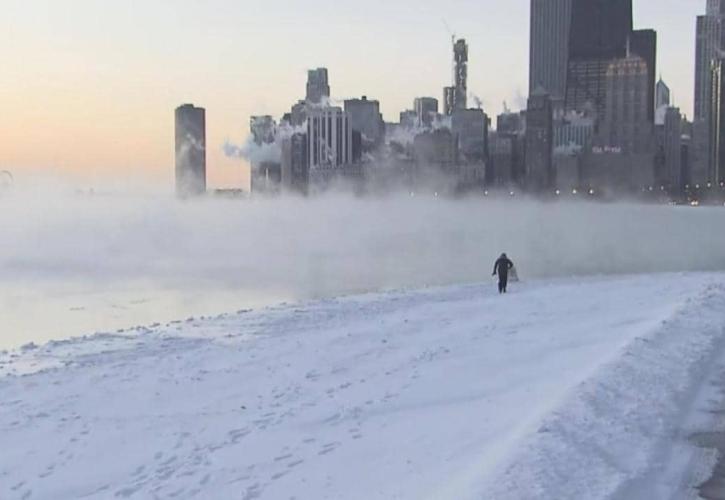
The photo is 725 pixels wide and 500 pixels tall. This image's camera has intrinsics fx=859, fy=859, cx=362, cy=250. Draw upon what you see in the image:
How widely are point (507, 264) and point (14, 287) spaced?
85.0ft

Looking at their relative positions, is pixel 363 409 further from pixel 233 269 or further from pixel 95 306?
pixel 233 269

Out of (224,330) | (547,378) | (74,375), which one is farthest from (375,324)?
(547,378)

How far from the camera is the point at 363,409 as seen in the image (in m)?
12.8

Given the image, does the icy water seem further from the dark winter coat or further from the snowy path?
the dark winter coat

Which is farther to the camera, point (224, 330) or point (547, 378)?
point (224, 330)

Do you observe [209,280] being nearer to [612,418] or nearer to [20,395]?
[20,395]

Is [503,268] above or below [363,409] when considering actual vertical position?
above

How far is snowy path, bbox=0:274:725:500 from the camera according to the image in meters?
9.23

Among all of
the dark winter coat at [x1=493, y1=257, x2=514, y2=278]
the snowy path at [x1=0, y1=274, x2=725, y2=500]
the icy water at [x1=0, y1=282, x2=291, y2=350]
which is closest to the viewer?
the snowy path at [x1=0, y1=274, x2=725, y2=500]

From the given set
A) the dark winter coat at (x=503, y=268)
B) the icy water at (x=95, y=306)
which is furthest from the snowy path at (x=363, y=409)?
the dark winter coat at (x=503, y=268)

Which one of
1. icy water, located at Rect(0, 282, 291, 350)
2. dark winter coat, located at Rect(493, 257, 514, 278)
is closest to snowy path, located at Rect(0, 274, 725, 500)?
icy water, located at Rect(0, 282, 291, 350)

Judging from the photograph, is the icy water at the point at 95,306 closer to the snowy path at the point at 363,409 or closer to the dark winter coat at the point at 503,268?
the snowy path at the point at 363,409

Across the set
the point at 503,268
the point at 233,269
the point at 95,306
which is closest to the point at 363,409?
the point at 503,268

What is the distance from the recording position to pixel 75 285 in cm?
4556
